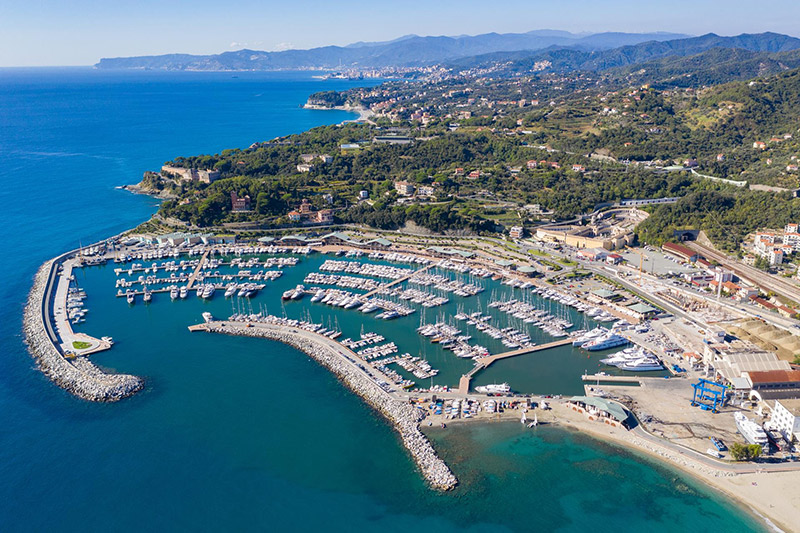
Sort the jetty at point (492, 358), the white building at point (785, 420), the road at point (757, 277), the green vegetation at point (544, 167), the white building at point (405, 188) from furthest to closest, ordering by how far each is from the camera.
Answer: the white building at point (405, 188) → the green vegetation at point (544, 167) → the road at point (757, 277) → the jetty at point (492, 358) → the white building at point (785, 420)

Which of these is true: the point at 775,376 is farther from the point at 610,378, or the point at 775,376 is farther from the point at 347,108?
the point at 347,108

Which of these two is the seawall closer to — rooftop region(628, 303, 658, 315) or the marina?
the marina

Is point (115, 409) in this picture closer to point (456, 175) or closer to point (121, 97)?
point (456, 175)

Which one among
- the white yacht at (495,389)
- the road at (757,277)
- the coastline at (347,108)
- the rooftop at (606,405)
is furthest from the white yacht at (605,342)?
the coastline at (347,108)

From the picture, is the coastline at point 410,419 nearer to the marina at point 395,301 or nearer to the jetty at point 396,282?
the marina at point 395,301

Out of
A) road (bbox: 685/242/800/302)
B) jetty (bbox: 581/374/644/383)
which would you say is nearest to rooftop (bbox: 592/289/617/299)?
road (bbox: 685/242/800/302)

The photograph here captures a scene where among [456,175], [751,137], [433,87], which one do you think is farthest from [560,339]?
[433,87]
